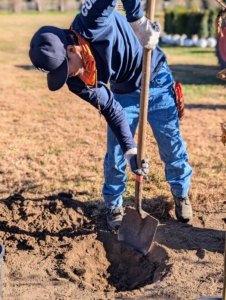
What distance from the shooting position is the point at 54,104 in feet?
27.0

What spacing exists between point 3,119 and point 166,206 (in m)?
3.59

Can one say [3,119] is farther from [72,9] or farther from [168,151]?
[72,9]

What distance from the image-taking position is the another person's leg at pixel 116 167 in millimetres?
3775

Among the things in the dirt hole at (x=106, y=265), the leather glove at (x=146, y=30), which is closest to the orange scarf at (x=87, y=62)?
the leather glove at (x=146, y=30)

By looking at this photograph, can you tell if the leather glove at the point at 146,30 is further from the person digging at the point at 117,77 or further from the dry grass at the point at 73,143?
the dry grass at the point at 73,143

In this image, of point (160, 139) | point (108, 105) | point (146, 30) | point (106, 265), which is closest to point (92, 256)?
point (106, 265)

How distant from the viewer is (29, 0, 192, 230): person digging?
300cm

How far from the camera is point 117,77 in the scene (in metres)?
3.53

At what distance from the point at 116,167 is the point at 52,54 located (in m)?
1.31

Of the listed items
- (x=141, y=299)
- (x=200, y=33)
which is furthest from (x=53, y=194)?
(x=200, y=33)

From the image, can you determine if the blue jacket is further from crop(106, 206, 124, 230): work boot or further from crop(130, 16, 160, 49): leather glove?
crop(106, 206, 124, 230): work boot

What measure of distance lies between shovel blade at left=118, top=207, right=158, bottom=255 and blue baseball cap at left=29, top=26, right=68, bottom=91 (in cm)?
128

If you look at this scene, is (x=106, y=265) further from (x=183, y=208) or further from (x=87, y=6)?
(x=87, y=6)

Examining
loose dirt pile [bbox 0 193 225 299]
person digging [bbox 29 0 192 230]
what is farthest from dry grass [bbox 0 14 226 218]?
person digging [bbox 29 0 192 230]
